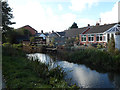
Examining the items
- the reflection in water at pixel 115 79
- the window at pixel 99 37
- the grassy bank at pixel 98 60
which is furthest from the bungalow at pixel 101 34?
the reflection in water at pixel 115 79

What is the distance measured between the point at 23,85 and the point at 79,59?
8707 millimetres

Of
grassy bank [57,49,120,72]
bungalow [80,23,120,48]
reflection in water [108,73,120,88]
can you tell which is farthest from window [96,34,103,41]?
reflection in water [108,73,120,88]

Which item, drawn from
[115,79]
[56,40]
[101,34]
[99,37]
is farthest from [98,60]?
[56,40]

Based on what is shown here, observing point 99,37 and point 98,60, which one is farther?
point 99,37

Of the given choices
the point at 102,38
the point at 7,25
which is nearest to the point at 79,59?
the point at 7,25

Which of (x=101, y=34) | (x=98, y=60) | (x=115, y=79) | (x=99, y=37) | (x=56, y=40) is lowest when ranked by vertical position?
(x=115, y=79)

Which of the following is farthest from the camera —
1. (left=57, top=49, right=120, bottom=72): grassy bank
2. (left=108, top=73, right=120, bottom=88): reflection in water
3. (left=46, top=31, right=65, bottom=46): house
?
(left=46, top=31, right=65, bottom=46): house

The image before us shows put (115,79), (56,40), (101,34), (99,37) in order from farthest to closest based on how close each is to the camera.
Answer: (56,40) → (99,37) → (101,34) → (115,79)

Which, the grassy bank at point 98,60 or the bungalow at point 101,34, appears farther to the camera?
the bungalow at point 101,34

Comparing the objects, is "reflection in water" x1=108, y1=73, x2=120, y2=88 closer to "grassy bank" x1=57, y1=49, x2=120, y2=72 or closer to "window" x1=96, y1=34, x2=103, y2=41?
"grassy bank" x1=57, y1=49, x2=120, y2=72

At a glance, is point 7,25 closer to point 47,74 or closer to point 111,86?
point 47,74

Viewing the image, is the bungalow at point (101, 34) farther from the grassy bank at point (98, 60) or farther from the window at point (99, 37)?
the grassy bank at point (98, 60)

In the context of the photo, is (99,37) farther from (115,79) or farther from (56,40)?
(115,79)

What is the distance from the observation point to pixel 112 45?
1210 cm
